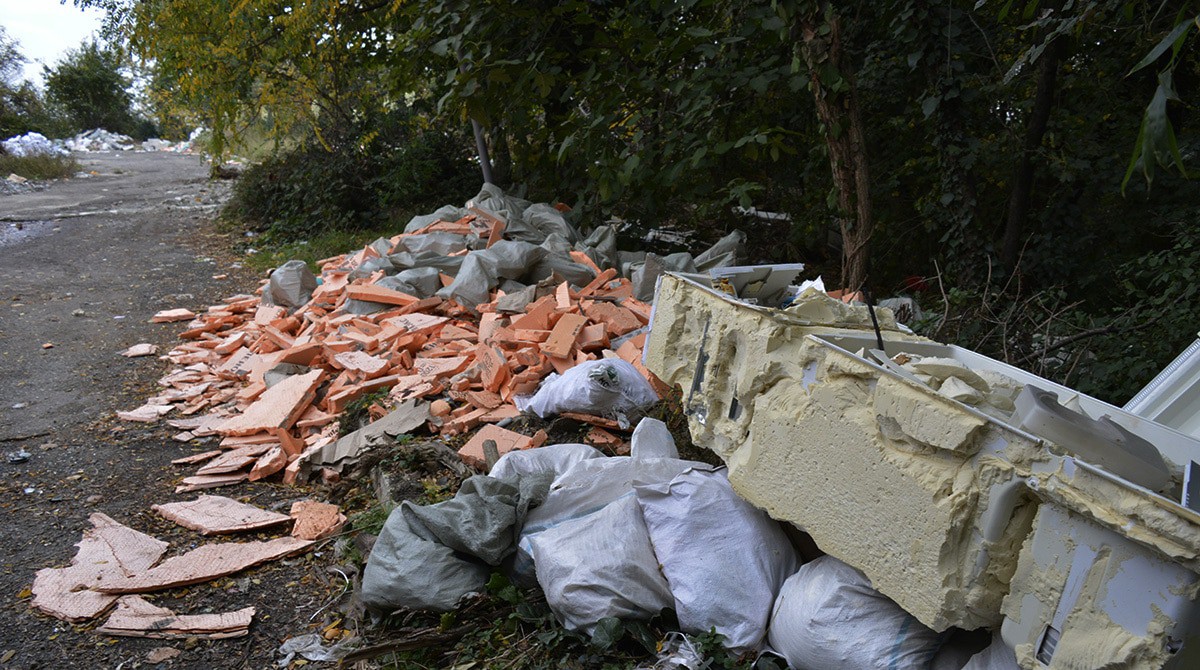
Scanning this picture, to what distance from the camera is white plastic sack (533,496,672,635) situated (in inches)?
103

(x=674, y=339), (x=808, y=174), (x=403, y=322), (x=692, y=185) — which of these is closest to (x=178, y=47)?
(x=403, y=322)

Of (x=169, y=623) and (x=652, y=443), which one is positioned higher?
(x=652, y=443)

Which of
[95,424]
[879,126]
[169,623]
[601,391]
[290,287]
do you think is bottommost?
[95,424]

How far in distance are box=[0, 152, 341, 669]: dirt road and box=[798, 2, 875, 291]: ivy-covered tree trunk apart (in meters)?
3.71

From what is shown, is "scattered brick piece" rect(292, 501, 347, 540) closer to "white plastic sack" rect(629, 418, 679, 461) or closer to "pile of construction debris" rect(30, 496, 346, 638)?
"pile of construction debris" rect(30, 496, 346, 638)

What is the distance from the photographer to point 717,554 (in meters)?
2.63

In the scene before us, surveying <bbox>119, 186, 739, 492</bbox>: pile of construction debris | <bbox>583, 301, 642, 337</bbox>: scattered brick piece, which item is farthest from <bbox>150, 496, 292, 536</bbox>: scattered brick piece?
<bbox>583, 301, 642, 337</bbox>: scattered brick piece

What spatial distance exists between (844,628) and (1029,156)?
15.3 feet

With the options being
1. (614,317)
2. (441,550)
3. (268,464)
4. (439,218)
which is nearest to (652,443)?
(441,550)

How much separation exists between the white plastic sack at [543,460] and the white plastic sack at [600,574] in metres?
0.52

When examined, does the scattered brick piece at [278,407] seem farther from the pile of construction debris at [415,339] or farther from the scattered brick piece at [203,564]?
the scattered brick piece at [203,564]

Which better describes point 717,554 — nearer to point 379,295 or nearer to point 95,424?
point 379,295

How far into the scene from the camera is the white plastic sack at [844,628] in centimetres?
220

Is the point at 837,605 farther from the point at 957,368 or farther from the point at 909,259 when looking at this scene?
the point at 909,259
